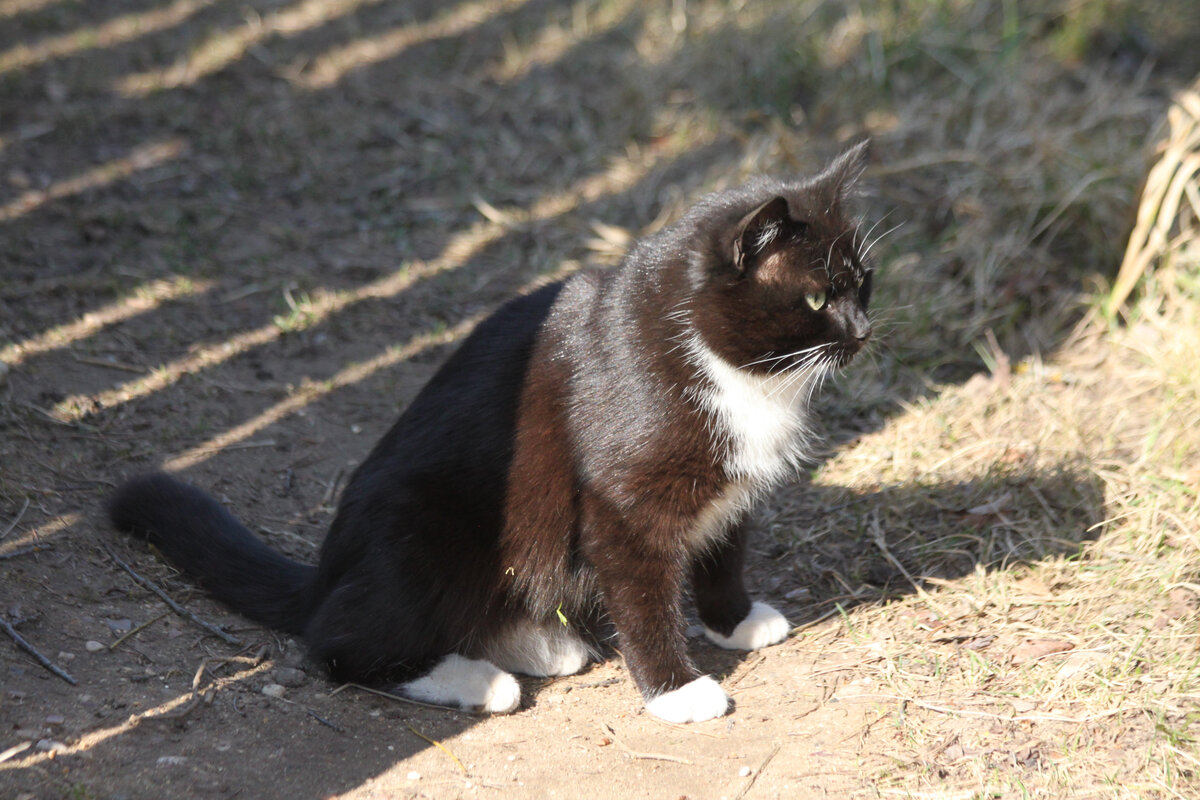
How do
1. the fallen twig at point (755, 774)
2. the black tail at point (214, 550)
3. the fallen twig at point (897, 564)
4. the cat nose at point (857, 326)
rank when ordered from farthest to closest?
the fallen twig at point (897, 564)
the black tail at point (214, 550)
the cat nose at point (857, 326)
the fallen twig at point (755, 774)

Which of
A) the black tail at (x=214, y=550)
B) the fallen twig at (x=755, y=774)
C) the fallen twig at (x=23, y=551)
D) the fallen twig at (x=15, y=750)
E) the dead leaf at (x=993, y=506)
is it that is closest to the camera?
the fallen twig at (x=15, y=750)

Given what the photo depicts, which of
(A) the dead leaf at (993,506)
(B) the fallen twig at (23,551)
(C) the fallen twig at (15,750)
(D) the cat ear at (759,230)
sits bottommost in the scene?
(A) the dead leaf at (993,506)

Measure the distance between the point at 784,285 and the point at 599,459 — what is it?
0.65 m

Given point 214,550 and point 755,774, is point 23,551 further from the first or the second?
point 755,774

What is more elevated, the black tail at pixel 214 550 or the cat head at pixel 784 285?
the cat head at pixel 784 285

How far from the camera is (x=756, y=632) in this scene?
3.08 metres

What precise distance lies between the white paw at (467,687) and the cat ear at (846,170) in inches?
63.3

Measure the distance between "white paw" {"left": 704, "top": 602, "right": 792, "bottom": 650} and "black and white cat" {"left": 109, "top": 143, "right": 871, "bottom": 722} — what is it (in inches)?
11.2

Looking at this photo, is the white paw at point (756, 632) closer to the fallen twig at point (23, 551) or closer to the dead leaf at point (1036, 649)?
the dead leaf at point (1036, 649)

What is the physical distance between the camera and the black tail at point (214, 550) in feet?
9.91

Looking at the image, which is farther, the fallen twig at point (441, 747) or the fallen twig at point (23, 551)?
the fallen twig at point (23, 551)

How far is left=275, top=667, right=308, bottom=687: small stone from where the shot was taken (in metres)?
2.84

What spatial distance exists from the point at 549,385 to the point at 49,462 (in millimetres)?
1767

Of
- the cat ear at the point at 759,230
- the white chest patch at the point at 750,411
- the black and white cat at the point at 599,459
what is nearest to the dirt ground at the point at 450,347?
the black and white cat at the point at 599,459
